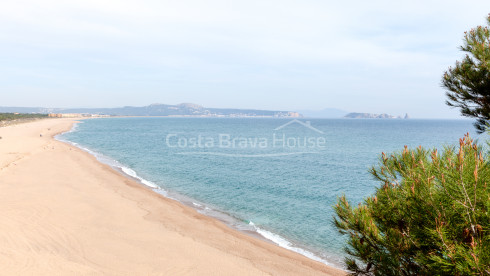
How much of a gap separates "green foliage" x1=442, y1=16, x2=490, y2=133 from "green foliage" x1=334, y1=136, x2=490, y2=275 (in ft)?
Answer: 14.4

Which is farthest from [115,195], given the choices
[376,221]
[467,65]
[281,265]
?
[467,65]

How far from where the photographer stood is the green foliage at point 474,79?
8.00 meters

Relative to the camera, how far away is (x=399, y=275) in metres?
5.54

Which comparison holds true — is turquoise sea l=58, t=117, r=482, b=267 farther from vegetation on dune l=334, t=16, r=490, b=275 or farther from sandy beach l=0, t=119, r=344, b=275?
vegetation on dune l=334, t=16, r=490, b=275

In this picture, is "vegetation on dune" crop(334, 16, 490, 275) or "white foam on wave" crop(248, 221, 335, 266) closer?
"vegetation on dune" crop(334, 16, 490, 275)

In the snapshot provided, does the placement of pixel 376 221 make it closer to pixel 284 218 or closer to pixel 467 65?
pixel 467 65

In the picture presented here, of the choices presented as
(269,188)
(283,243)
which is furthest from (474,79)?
(269,188)

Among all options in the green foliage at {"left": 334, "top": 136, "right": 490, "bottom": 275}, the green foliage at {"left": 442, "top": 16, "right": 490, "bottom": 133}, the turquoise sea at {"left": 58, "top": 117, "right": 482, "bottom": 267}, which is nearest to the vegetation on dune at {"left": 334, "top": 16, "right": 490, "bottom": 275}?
the green foliage at {"left": 334, "top": 136, "right": 490, "bottom": 275}

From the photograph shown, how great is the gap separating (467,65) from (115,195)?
866 inches

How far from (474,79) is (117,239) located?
49.7 ft

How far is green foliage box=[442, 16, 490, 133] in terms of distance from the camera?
7996 millimetres

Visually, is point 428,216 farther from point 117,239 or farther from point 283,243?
point 117,239

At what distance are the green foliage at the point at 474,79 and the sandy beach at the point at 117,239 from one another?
8299mm

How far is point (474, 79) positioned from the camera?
853cm
